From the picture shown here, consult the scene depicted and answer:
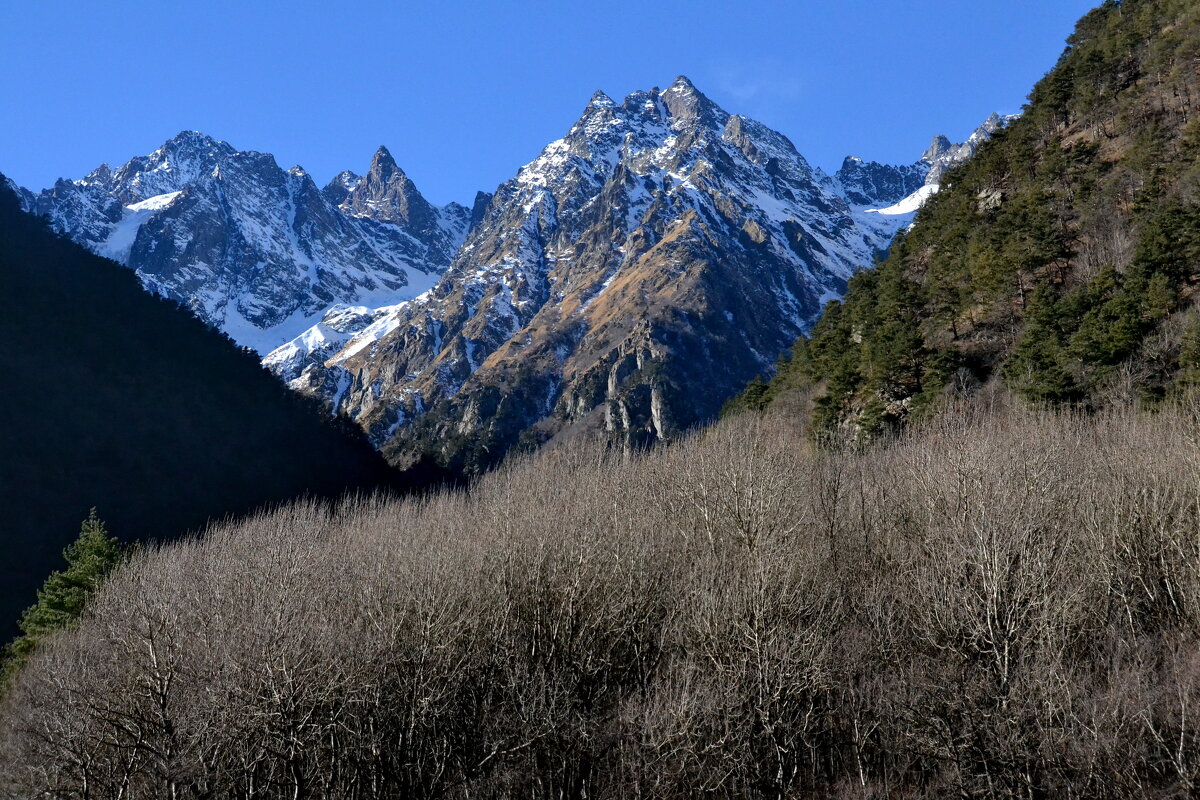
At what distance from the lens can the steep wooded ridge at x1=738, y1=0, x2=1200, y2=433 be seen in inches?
1416

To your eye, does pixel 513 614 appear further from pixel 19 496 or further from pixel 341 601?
pixel 19 496

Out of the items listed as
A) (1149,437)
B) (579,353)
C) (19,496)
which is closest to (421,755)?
(1149,437)

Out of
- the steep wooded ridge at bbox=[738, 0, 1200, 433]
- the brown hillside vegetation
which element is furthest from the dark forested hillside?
the steep wooded ridge at bbox=[738, 0, 1200, 433]

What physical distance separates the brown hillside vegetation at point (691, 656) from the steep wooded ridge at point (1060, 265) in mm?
5260

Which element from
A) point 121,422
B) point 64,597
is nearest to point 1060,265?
point 64,597

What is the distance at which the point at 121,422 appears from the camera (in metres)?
78.7

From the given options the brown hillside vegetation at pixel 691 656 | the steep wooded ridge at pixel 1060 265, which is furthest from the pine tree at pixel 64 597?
the steep wooded ridge at pixel 1060 265

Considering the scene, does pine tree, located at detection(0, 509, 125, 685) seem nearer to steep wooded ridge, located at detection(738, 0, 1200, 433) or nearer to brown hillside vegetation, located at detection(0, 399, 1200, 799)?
brown hillside vegetation, located at detection(0, 399, 1200, 799)

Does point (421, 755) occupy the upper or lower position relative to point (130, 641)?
lower

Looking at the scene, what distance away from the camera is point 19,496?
63.8 meters

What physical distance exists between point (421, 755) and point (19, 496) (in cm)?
5961

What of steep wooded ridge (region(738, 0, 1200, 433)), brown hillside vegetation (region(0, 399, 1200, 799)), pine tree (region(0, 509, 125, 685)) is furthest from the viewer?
steep wooded ridge (region(738, 0, 1200, 433))

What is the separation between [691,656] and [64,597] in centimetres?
2840

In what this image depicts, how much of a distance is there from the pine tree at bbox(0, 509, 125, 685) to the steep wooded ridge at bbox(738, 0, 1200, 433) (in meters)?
38.5
